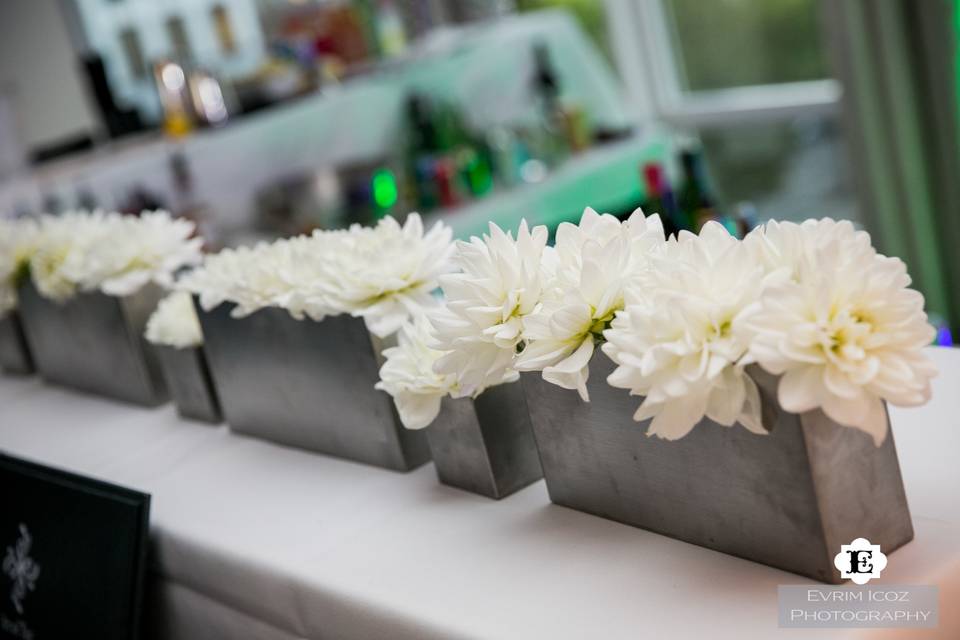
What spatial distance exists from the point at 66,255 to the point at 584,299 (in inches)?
37.5

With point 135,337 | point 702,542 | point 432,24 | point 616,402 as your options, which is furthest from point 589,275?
point 432,24

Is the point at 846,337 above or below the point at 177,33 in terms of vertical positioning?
below

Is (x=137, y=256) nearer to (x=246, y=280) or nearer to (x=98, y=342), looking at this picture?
(x=98, y=342)

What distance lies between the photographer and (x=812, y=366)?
1.95 ft

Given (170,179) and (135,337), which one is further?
(170,179)

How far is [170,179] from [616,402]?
241 cm

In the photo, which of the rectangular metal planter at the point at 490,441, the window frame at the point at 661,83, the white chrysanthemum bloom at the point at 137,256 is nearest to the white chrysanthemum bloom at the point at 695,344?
the rectangular metal planter at the point at 490,441

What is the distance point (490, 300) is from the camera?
0.76 m

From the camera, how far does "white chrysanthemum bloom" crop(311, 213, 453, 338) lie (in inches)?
37.1

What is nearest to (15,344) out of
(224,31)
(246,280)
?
(246,280)

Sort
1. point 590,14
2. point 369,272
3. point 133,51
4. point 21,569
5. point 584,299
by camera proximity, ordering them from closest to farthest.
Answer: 1. point 584,299
2. point 369,272
3. point 21,569
4. point 590,14
5. point 133,51


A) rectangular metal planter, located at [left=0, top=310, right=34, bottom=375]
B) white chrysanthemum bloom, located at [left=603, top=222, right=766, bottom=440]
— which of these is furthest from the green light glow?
white chrysanthemum bloom, located at [left=603, top=222, right=766, bottom=440]

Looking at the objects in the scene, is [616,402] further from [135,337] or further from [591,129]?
[591,129]

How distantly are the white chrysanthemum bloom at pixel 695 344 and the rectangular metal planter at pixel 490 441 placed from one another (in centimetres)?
23
